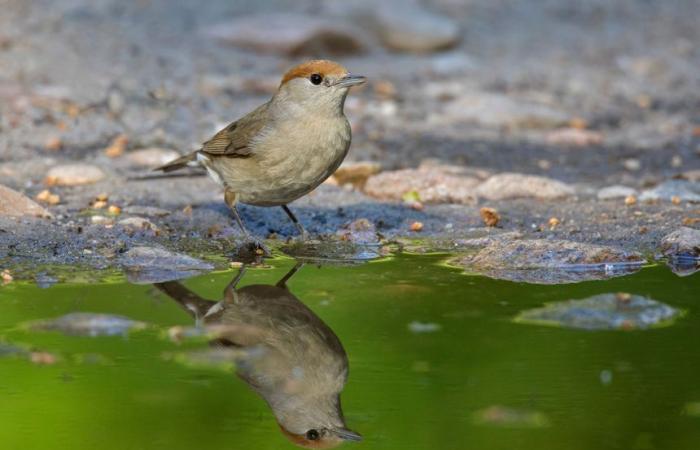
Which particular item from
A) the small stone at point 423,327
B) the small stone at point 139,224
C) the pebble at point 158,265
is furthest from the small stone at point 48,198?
the small stone at point 423,327

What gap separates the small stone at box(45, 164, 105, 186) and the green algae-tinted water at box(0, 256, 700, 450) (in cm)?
234

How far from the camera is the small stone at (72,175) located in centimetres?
748

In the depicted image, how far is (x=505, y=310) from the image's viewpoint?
491 centimetres

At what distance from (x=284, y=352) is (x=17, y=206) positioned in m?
2.68

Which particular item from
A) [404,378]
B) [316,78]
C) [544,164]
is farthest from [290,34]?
[404,378]

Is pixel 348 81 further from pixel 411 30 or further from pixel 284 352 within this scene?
pixel 411 30

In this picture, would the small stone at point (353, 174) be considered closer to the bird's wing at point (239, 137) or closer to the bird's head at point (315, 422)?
the bird's wing at point (239, 137)

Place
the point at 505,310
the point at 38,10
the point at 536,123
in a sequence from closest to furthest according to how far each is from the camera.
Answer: the point at 505,310 < the point at 536,123 < the point at 38,10

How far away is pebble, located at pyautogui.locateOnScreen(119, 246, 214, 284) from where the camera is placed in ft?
18.0

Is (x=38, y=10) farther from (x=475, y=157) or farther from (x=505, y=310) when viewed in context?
(x=505, y=310)

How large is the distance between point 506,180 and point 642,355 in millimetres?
3362

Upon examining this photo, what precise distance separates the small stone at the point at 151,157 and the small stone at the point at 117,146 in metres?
0.09

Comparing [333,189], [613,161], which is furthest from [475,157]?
[333,189]

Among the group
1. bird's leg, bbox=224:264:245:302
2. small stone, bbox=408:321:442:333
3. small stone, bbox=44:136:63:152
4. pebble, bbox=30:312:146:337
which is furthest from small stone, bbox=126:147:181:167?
small stone, bbox=408:321:442:333
